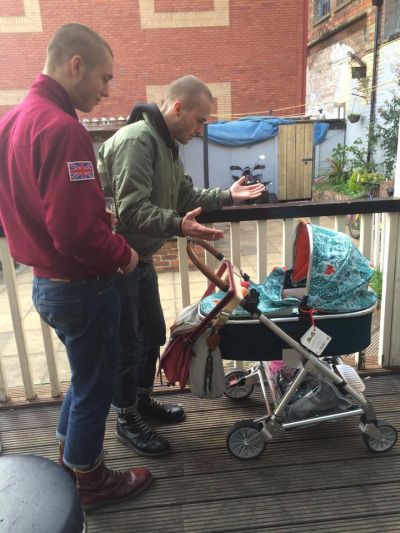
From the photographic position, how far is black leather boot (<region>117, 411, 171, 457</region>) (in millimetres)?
2059

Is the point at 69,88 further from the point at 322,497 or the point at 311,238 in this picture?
the point at 322,497

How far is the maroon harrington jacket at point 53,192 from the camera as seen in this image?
1280 millimetres

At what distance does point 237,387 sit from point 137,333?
74 cm

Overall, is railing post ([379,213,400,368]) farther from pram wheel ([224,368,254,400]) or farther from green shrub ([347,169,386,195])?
green shrub ([347,169,386,195])

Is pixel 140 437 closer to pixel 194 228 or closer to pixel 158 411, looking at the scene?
pixel 158 411

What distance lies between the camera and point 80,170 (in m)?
1.29

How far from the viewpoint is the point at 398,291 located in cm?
256

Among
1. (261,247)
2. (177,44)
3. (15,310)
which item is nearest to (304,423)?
(261,247)

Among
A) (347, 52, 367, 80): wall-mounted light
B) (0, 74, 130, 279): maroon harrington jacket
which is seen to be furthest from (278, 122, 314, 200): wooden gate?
(0, 74, 130, 279): maroon harrington jacket

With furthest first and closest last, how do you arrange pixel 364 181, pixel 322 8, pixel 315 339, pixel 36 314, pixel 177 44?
pixel 177 44 < pixel 322 8 < pixel 364 181 < pixel 36 314 < pixel 315 339

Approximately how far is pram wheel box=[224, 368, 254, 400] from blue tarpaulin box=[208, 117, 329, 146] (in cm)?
1064

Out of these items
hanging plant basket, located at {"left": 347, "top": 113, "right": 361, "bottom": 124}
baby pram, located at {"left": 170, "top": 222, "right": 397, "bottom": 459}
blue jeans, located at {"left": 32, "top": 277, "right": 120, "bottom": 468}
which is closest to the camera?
blue jeans, located at {"left": 32, "top": 277, "right": 120, "bottom": 468}

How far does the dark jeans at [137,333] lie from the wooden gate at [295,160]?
1051 centimetres

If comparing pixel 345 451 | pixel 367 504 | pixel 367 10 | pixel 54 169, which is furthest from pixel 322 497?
pixel 367 10
